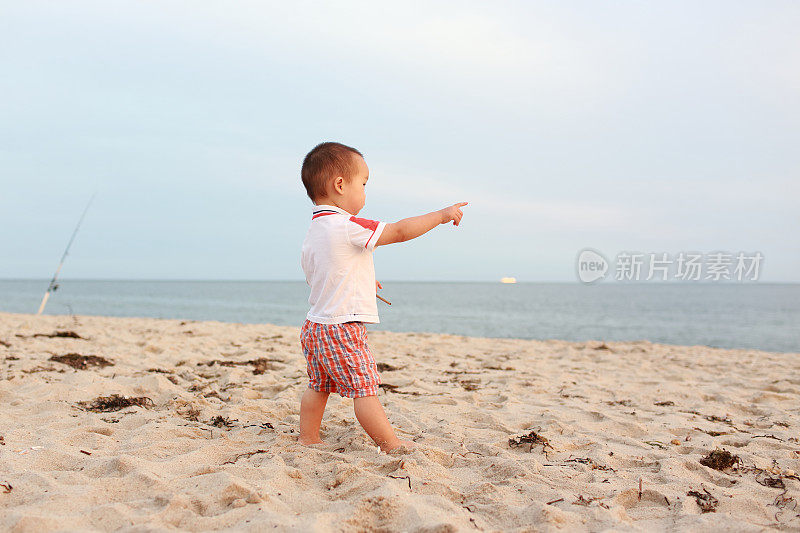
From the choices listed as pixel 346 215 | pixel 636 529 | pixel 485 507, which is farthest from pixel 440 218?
pixel 636 529

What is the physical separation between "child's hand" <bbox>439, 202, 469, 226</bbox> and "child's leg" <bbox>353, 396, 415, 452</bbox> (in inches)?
36.3

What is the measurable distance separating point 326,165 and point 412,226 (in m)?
0.53

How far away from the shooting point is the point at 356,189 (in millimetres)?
2625

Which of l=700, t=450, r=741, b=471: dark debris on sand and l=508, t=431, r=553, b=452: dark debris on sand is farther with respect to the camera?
l=508, t=431, r=553, b=452: dark debris on sand

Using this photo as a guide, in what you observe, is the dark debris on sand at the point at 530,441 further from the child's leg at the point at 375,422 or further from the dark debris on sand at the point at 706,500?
the dark debris on sand at the point at 706,500

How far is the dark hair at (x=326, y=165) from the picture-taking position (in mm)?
2572

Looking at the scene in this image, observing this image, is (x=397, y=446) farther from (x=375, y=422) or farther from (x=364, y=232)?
(x=364, y=232)

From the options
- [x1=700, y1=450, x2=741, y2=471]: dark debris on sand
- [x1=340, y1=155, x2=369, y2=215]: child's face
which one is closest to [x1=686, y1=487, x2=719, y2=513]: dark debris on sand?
[x1=700, y1=450, x2=741, y2=471]: dark debris on sand

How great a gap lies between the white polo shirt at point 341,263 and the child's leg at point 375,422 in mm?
393

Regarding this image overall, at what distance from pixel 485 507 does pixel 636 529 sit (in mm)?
499

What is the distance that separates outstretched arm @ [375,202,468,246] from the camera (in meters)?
2.45

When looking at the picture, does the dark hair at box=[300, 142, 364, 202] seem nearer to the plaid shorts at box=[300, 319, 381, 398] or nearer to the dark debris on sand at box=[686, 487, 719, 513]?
the plaid shorts at box=[300, 319, 381, 398]

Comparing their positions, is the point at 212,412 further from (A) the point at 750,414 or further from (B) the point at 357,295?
(A) the point at 750,414

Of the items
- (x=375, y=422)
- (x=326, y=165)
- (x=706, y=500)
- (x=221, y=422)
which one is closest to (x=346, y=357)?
(x=375, y=422)
